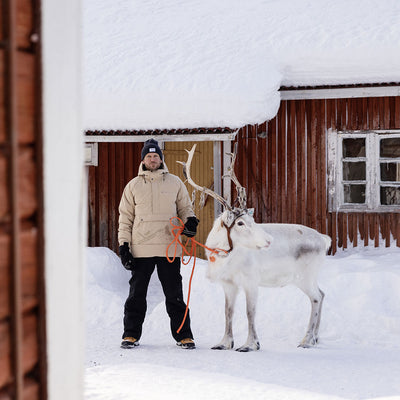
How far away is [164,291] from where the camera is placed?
6211 millimetres

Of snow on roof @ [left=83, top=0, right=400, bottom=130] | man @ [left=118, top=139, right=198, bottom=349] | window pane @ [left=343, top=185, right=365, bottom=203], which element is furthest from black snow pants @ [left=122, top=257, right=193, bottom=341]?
window pane @ [left=343, top=185, right=365, bottom=203]

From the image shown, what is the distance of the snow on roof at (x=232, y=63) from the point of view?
9695 millimetres

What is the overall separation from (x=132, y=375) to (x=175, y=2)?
9.01m

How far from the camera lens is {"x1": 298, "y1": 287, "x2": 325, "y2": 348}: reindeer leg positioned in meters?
6.48

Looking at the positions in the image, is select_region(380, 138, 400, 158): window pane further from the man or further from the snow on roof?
the man

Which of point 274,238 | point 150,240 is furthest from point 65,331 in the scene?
point 274,238

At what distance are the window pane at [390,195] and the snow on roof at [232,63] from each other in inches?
70.8

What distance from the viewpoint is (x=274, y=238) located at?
6.68 metres

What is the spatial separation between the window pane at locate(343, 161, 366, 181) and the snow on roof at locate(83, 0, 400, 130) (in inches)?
55.0

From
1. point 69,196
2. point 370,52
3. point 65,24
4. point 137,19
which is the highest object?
point 137,19

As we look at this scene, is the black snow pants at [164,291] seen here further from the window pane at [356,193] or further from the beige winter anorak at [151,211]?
the window pane at [356,193]

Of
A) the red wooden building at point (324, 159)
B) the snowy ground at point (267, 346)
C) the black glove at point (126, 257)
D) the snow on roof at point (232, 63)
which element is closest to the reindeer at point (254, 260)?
the snowy ground at point (267, 346)

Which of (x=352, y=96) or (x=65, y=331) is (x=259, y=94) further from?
(x=65, y=331)

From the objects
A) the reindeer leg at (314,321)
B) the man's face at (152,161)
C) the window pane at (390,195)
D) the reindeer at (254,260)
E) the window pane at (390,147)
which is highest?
the window pane at (390,147)
